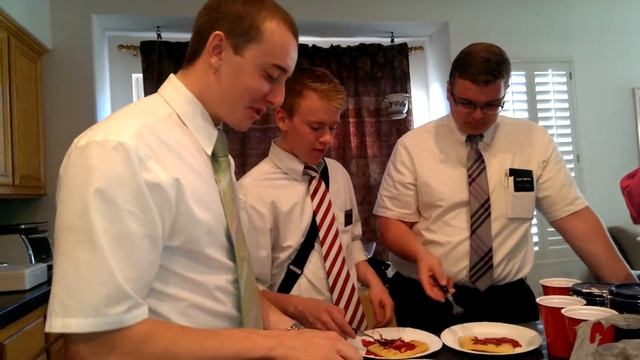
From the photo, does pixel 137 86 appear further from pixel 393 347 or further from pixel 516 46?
pixel 393 347

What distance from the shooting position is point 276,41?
0.88m

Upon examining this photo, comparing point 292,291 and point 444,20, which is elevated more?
point 444,20

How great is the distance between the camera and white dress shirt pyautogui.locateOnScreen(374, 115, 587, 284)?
159cm

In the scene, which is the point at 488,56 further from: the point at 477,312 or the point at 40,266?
the point at 40,266

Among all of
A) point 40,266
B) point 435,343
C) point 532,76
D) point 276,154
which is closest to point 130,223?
point 435,343

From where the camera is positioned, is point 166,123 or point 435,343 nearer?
point 166,123

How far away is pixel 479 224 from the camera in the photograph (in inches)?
61.9

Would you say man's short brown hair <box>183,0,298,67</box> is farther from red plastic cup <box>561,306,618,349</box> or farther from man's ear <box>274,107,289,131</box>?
red plastic cup <box>561,306,618,349</box>

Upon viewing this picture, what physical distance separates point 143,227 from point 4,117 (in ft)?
8.49

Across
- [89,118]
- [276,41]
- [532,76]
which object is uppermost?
[532,76]

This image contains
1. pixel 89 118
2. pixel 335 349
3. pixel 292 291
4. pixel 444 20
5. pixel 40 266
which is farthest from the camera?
pixel 444 20

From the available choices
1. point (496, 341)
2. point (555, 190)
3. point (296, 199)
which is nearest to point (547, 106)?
point (555, 190)

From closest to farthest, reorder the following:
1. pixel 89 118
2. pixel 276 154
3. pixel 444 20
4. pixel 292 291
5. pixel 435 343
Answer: pixel 435 343 → pixel 292 291 → pixel 276 154 → pixel 89 118 → pixel 444 20

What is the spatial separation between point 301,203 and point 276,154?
179 mm
